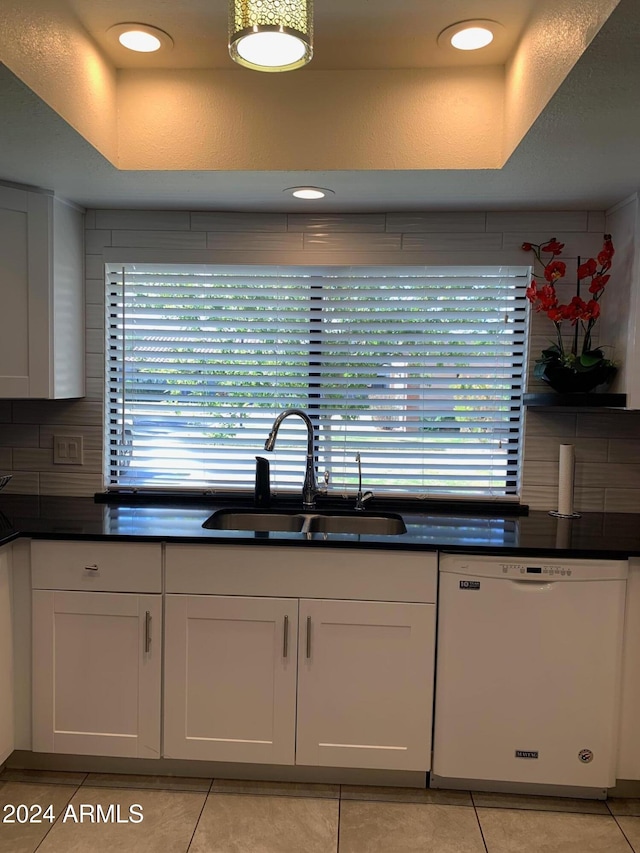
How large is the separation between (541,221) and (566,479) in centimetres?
108

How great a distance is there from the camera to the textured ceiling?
5.06ft

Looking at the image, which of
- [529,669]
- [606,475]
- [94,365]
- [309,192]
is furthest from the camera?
[94,365]

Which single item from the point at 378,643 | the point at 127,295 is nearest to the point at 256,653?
the point at 378,643

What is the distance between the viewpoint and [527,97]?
1848mm

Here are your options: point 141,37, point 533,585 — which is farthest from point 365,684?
point 141,37

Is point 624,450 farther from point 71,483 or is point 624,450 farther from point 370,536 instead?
point 71,483

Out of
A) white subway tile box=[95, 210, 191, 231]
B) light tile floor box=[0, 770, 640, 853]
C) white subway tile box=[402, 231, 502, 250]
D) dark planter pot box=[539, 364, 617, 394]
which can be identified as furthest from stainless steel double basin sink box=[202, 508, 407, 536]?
white subway tile box=[95, 210, 191, 231]

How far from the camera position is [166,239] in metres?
2.83

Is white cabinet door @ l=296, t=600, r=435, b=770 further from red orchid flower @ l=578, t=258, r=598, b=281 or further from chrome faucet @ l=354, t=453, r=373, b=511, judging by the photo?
red orchid flower @ l=578, t=258, r=598, b=281

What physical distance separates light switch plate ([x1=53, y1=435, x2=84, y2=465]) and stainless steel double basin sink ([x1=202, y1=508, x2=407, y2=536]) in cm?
73

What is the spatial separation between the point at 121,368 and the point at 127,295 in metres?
0.33

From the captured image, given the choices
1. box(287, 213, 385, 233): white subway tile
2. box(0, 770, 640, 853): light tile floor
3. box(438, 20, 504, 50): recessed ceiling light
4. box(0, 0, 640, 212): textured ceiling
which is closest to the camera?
box(0, 0, 640, 212): textured ceiling

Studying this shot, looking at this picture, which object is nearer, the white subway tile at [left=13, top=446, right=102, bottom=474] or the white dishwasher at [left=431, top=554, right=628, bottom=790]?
the white dishwasher at [left=431, top=554, right=628, bottom=790]

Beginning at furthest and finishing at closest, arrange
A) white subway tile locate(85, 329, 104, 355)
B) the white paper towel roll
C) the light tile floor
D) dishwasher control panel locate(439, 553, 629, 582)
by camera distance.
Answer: white subway tile locate(85, 329, 104, 355), the white paper towel roll, dishwasher control panel locate(439, 553, 629, 582), the light tile floor
